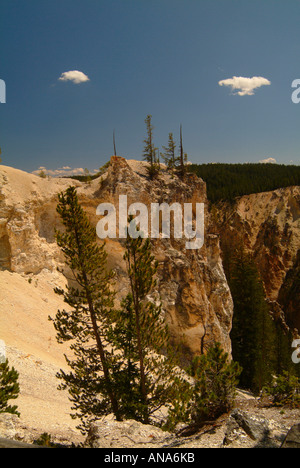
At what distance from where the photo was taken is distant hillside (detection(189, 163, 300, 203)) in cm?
6209

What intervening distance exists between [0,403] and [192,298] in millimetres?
15471

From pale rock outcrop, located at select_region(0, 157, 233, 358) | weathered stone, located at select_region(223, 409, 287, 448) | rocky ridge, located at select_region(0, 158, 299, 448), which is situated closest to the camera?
weathered stone, located at select_region(223, 409, 287, 448)

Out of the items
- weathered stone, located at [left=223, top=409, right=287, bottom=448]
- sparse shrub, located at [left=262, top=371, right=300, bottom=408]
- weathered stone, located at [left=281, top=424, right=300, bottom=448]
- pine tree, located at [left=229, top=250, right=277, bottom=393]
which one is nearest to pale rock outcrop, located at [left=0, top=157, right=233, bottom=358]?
pine tree, located at [left=229, top=250, right=277, bottom=393]

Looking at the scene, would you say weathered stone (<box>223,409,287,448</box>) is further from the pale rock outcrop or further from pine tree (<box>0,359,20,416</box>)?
the pale rock outcrop

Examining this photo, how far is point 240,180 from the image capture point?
7088 cm

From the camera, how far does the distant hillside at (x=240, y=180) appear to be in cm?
6209

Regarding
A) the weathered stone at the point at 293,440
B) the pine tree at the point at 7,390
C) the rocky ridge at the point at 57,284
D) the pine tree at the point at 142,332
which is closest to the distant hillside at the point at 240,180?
the rocky ridge at the point at 57,284

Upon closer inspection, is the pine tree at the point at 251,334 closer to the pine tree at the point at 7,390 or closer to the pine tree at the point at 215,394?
the pine tree at the point at 215,394

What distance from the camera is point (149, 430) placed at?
6.71 m

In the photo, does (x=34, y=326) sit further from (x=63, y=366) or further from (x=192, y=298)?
(x=192, y=298)

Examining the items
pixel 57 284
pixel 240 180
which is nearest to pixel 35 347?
pixel 57 284

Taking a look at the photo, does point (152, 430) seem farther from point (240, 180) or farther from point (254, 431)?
point (240, 180)
